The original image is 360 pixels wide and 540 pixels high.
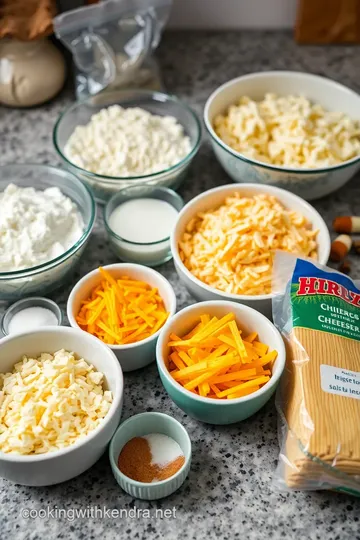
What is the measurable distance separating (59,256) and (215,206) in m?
0.37

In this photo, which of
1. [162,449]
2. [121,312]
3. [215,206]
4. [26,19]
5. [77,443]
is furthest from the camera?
[26,19]

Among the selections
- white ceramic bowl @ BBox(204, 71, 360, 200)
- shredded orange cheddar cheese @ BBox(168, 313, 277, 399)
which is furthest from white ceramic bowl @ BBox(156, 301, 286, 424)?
white ceramic bowl @ BBox(204, 71, 360, 200)

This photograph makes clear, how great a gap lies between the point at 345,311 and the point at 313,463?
0.31 m

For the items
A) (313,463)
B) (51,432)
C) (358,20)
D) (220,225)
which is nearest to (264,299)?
(220,225)

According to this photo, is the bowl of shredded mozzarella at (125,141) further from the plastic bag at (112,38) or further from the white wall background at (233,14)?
the white wall background at (233,14)

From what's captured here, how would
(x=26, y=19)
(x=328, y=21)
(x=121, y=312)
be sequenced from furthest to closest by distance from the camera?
(x=328, y=21) < (x=26, y=19) < (x=121, y=312)

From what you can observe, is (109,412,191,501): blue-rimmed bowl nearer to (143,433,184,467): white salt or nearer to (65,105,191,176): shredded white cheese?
(143,433,184,467): white salt

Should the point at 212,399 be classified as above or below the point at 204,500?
above

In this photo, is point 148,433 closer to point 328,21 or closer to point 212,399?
point 212,399

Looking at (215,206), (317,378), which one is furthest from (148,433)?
(215,206)

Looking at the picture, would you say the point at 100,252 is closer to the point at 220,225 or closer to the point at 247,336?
the point at 220,225

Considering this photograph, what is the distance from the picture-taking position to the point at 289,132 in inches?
61.4

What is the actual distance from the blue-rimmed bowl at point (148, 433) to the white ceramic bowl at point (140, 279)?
128 millimetres

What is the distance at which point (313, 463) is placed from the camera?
3.37 feet
